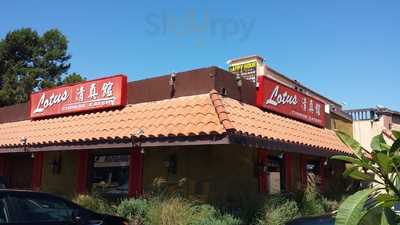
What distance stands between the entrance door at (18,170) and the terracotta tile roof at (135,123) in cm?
206

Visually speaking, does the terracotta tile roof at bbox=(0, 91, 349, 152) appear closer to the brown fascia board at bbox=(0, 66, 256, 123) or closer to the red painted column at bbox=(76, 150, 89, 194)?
the brown fascia board at bbox=(0, 66, 256, 123)

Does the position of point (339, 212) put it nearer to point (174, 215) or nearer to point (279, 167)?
point (174, 215)

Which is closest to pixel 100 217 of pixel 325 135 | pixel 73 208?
pixel 73 208

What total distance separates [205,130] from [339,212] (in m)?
8.32

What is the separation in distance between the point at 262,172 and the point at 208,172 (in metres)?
2.02

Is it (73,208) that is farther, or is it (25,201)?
(73,208)

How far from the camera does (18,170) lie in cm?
1948

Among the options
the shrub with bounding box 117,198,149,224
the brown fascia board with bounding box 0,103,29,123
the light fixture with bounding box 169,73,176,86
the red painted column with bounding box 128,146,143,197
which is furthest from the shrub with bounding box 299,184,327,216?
the brown fascia board with bounding box 0,103,29,123

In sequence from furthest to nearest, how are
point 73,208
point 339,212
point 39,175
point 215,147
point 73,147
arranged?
point 39,175 < point 73,147 < point 215,147 < point 73,208 < point 339,212

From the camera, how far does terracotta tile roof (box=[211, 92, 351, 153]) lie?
1157 cm

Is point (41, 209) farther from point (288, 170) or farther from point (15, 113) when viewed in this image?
point (15, 113)

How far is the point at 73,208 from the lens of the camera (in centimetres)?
815

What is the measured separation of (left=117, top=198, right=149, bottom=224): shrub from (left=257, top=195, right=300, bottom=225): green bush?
266 cm

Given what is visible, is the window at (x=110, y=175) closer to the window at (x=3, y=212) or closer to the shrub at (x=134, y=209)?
the shrub at (x=134, y=209)
